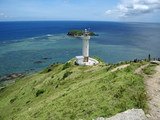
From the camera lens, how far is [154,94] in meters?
12.4

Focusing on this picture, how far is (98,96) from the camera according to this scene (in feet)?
44.8

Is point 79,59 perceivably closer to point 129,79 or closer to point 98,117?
point 129,79

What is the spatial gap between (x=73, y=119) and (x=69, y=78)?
57.0 ft

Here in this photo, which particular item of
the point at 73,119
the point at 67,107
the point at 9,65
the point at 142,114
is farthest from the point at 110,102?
the point at 9,65

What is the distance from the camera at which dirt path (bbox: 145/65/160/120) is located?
33.0 feet

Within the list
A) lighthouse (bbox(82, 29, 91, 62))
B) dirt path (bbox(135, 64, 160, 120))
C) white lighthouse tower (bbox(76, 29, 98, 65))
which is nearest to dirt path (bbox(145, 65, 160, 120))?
dirt path (bbox(135, 64, 160, 120))

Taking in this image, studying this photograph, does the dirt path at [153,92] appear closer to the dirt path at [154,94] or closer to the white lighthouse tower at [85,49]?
the dirt path at [154,94]

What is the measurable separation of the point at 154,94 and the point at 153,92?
371mm

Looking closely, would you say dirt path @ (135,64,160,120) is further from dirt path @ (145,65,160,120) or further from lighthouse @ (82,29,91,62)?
lighthouse @ (82,29,91,62)

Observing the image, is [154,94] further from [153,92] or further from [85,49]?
[85,49]

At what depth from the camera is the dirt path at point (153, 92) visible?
10008 millimetres

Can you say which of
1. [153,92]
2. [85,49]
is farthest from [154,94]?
[85,49]

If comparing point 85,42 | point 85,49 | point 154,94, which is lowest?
point 154,94

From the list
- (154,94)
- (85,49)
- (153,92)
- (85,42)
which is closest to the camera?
(154,94)
